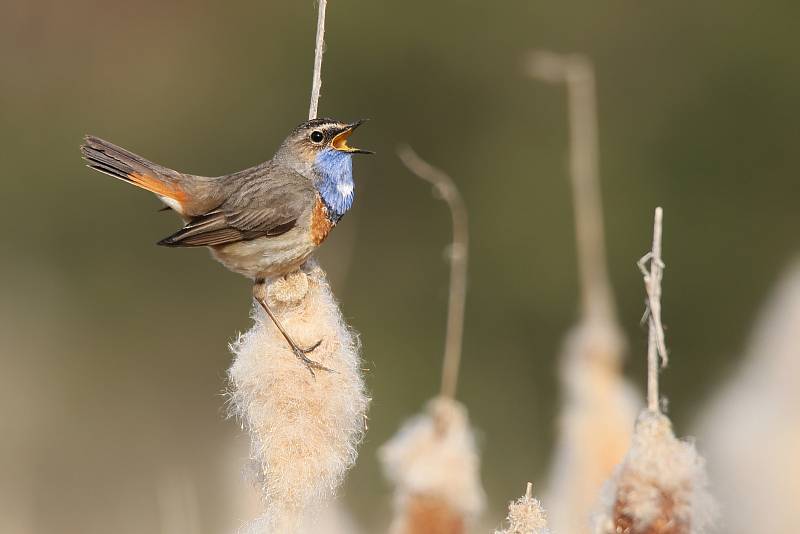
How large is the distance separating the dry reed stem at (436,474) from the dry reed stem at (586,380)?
0.32 meters

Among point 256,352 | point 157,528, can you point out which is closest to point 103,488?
point 157,528

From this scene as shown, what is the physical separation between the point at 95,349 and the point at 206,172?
7.96ft

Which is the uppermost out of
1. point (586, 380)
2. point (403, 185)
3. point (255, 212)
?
point (403, 185)

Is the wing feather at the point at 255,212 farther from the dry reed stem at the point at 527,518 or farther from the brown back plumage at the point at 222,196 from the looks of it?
the dry reed stem at the point at 527,518

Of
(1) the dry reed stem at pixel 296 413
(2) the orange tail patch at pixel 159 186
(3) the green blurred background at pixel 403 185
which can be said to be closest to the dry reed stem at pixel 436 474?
(1) the dry reed stem at pixel 296 413

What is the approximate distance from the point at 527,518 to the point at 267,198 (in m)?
2.25

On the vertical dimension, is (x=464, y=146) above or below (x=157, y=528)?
above

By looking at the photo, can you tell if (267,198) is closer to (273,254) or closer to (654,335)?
(273,254)

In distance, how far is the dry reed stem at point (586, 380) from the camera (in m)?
3.82

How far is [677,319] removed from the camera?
12.2 metres

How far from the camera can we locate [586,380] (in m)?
4.26

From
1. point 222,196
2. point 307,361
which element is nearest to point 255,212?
point 222,196

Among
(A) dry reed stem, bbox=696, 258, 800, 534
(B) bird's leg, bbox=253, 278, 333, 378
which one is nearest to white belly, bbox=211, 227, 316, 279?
(B) bird's leg, bbox=253, 278, 333, 378

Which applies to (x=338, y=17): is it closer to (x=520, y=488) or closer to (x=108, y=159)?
(x=520, y=488)
